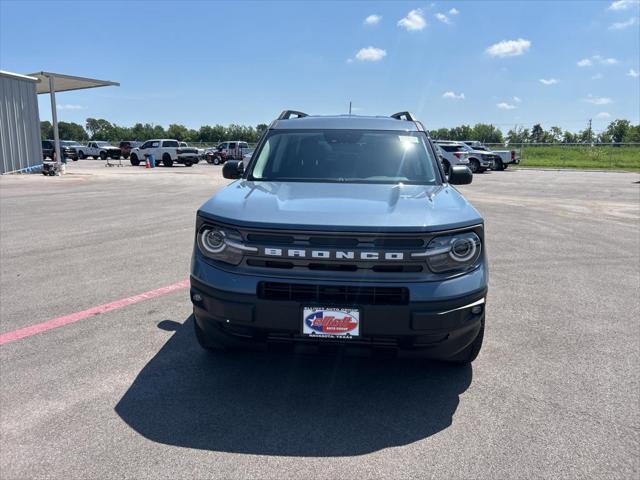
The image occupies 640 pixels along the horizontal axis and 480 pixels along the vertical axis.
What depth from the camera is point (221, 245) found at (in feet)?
9.89

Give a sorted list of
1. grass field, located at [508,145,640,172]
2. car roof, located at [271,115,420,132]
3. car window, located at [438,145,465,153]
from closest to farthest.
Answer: car roof, located at [271,115,420,132]
car window, located at [438,145,465,153]
grass field, located at [508,145,640,172]

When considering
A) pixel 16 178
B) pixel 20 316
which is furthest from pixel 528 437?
pixel 16 178

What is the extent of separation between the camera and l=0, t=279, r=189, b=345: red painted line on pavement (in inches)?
163

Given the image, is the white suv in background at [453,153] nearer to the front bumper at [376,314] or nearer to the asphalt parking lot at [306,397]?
the asphalt parking lot at [306,397]

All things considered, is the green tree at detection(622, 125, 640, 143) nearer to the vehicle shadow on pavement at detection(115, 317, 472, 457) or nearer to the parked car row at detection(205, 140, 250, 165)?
the parked car row at detection(205, 140, 250, 165)

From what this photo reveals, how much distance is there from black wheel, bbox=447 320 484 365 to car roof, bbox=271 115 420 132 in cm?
208

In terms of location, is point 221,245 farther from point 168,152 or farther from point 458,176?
point 168,152

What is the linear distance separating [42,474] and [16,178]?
22098 mm

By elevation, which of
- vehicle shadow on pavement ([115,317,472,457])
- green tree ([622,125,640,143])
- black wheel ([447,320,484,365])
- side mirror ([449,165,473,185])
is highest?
green tree ([622,125,640,143])

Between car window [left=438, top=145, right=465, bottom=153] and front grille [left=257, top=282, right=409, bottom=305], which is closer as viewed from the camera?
front grille [left=257, top=282, right=409, bottom=305]

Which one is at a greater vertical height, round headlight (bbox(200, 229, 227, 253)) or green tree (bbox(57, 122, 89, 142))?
green tree (bbox(57, 122, 89, 142))

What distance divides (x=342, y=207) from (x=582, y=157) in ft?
160

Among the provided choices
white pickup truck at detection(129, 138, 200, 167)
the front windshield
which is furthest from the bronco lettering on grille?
white pickup truck at detection(129, 138, 200, 167)

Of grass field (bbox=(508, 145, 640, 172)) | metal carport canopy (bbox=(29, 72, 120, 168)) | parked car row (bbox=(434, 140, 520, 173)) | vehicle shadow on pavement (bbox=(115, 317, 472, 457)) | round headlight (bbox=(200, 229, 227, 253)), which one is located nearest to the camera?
vehicle shadow on pavement (bbox=(115, 317, 472, 457))
